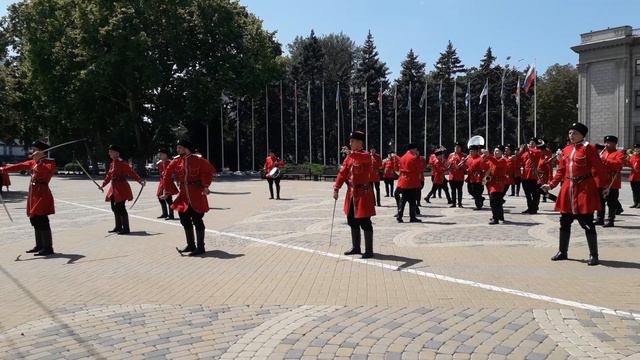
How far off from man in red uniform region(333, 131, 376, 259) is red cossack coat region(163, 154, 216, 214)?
2.49 meters

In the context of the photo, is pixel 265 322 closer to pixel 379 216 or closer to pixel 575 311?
pixel 575 311

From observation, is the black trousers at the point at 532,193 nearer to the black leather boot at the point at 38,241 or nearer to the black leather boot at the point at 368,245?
the black leather boot at the point at 368,245

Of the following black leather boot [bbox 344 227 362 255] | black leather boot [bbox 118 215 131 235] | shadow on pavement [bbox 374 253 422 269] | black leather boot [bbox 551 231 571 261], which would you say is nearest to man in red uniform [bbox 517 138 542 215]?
black leather boot [bbox 551 231 571 261]

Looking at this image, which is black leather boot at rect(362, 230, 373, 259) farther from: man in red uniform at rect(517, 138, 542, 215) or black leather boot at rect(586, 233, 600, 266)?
man in red uniform at rect(517, 138, 542, 215)

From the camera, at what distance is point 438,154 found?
1916cm

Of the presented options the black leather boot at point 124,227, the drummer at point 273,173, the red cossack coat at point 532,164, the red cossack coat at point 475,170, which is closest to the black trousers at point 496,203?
the red cossack coat at point 475,170

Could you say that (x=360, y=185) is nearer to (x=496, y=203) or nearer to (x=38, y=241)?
(x=496, y=203)

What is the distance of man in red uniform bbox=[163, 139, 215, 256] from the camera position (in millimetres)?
9961

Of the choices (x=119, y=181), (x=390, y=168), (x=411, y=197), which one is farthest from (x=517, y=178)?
(x=119, y=181)

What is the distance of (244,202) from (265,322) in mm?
16239

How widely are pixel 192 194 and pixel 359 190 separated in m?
3.07

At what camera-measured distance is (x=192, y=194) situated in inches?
393

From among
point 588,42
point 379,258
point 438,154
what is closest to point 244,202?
point 438,154

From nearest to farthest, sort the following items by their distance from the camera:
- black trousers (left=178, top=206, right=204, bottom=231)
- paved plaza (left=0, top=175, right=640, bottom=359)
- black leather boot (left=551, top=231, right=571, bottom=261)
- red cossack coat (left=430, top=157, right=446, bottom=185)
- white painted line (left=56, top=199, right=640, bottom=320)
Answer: paved plaza (left=0, top=175, right=640, bottom=359)
white painted line (left=56, top=199, right=640, bottom=320)
black leather boot (left=551, top=231, right=571, bottom=261)
black trousers (left=178, top=206, right=204, bottom=231)
red cossack coat (left=430, top=157, right=446, bottom=185)
